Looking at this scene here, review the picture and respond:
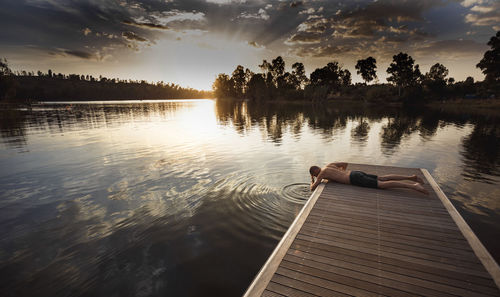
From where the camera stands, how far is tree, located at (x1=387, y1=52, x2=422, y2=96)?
83938mm

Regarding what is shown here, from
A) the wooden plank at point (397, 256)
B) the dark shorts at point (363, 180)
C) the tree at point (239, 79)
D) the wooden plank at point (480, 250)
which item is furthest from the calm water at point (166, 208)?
the tree at point (239, 79)

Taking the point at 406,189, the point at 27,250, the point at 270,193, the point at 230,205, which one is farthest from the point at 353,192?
the point at 27,250

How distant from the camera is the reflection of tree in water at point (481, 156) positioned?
11.5 metres

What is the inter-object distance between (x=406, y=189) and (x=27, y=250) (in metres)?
12.1

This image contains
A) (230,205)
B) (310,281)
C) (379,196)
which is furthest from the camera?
(230,205)

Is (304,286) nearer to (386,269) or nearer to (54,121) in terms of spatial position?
(386,269)

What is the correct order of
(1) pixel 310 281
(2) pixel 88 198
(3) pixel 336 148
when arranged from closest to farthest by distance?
1. (1) pixel 310 281
2. (2) pixel 88 198
3. (3) pixel 336 148

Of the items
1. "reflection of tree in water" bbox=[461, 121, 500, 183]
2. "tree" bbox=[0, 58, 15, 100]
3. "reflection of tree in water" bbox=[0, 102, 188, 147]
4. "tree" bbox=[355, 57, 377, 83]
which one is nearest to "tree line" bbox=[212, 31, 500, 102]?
"tree" bbox=[355, 57, 377, 83]

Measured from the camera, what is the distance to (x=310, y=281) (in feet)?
12.0

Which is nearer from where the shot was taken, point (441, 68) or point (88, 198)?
point (88, 198)

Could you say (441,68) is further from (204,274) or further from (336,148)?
(204,274)

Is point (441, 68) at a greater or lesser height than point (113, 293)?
greater

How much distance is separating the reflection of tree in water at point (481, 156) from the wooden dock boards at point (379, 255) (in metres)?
8.19

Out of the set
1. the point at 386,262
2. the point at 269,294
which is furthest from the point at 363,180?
the point at 269,294
